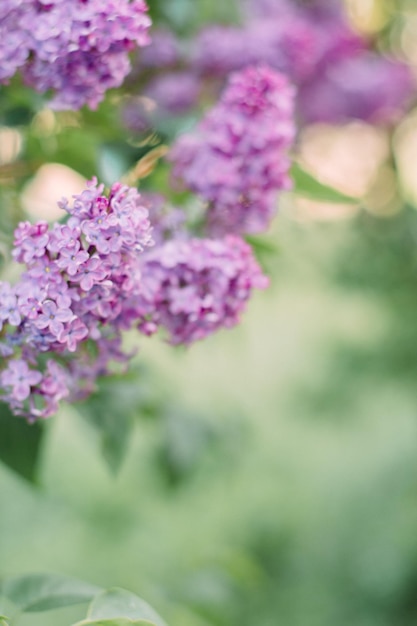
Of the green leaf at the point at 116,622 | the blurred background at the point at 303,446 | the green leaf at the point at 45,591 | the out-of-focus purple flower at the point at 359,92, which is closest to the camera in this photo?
the green leaf at the point at 116,622

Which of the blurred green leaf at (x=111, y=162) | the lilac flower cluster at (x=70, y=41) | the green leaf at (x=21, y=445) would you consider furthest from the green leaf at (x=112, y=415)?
the lilac flower cluster at (x=70, y=41)

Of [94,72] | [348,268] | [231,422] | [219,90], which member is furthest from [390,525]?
[94,72]

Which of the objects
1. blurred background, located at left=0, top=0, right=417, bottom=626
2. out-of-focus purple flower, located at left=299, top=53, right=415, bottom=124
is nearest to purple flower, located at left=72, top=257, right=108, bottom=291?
blurred background, located at left=0, top=0, right=417, bottom=626

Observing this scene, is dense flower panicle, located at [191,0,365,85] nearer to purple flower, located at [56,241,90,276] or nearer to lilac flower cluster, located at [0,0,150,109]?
lilac flower cluster, located at [0,0,150,109]

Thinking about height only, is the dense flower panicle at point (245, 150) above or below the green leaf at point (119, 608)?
above

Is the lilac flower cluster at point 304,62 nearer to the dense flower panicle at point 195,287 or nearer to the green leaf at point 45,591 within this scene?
the dense flower panicle at point 195,287
